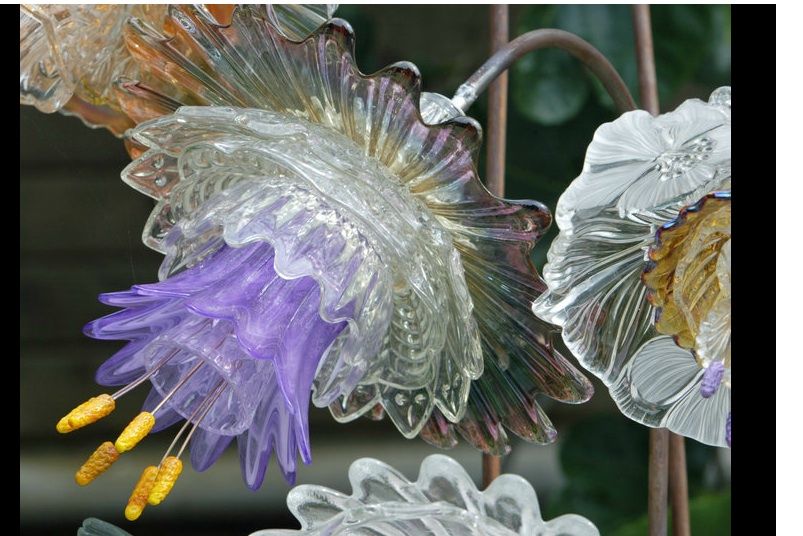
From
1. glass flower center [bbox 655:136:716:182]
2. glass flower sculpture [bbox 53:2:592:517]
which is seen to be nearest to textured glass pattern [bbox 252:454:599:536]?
glass flower sculpture [bbox 53:2:592:517]

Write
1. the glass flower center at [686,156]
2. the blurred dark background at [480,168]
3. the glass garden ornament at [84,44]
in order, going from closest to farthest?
the glass flower center at [686,156]
the glass garden ornament at [84,44]
the blurred dark background at [480,168]

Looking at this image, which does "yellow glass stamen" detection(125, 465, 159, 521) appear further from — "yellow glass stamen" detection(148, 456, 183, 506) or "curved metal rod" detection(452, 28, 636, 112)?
"curved metal rod" detection(452, 28, 636, 112)

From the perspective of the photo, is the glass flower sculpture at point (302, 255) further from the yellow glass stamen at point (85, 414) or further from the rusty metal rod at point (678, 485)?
the rusty metal rod at point (678, 485)

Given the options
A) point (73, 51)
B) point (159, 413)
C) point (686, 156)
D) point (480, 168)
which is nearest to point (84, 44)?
point (73, 51)

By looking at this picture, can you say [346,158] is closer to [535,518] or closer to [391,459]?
[535,518]

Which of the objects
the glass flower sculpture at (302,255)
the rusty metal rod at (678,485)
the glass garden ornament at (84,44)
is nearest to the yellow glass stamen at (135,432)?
the glass flower sculpture at (302,255)

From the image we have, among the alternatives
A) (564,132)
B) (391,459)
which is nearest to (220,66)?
(564,132)
